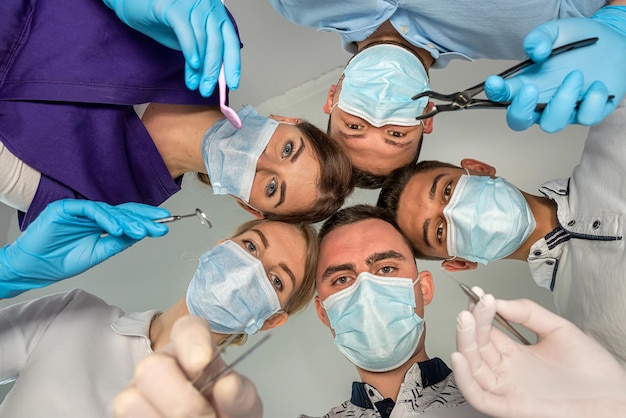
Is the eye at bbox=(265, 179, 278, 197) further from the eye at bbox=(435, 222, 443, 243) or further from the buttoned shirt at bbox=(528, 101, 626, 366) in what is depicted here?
the buttoned shirt at bbox=(528, 101, 626, 366)

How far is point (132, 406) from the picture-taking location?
0.80 m

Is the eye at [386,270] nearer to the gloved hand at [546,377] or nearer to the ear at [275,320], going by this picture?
the ear at [275,320]

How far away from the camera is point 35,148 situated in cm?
149

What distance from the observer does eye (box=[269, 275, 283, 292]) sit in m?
1.66

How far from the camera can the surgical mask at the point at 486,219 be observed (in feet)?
5.30

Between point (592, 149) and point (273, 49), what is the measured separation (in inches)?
59.3

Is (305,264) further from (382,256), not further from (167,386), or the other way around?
(167,386)

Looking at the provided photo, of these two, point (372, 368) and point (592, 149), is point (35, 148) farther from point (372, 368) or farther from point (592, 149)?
point (592, 149)

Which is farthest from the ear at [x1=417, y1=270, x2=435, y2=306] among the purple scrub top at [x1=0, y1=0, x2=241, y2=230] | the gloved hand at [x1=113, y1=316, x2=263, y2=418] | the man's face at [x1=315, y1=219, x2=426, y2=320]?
the gloved hand at [x1=113, y1=316, x2=263, y2=418]

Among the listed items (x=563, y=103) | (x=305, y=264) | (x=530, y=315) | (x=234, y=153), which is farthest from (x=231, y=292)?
(x=563, y=103)

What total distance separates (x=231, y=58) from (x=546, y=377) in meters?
0.99

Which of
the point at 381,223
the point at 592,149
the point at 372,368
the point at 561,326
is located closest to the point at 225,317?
the point at 372,368

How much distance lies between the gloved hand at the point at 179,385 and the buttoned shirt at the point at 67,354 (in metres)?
0.67

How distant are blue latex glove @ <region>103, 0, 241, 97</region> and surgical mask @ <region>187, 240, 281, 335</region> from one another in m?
0.50
